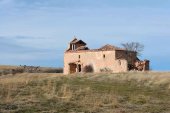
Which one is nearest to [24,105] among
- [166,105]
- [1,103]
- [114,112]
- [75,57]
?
[1,103]

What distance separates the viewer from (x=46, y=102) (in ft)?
57.0

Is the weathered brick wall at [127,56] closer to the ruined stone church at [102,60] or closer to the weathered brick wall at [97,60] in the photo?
the ruined stone church at [102,60]

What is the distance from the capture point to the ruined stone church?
67125mm

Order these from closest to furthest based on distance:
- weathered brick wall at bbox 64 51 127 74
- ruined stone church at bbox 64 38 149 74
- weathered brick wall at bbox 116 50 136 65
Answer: weathered brick wall at bbox 64 51 127 74, ruined stone church at bbox 64 38 149 74, weathered brick wall at bbox 116 50 136 65

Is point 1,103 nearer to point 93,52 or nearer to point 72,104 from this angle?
point 72,104

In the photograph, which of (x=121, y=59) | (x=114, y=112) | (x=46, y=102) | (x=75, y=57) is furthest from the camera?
(x=75, y=57)

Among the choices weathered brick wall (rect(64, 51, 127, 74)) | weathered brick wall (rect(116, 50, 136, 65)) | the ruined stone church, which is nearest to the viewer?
weathered brick wall (rect(64, 51, 127, 74))

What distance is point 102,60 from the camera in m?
69.3

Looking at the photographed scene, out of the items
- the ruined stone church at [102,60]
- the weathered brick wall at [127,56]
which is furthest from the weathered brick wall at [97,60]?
the weathered brick wall at [127,56]

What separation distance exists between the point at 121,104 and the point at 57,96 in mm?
3329

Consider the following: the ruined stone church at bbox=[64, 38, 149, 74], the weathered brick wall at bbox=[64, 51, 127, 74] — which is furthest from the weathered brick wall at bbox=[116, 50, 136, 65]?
the weathered brick wall at bbox=[64, 51, 127, 74]

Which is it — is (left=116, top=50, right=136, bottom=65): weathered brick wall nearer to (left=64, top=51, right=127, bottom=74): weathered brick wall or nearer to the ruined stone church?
the ruined stone church

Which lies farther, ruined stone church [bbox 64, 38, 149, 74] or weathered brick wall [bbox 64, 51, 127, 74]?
ruined stone church [bbox 64, 38, 149, 74]

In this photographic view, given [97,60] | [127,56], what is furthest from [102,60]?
[127,56]
